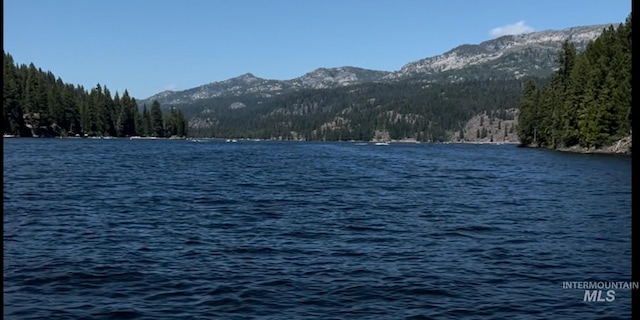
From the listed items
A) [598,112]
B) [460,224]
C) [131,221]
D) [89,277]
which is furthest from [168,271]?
[598,112]

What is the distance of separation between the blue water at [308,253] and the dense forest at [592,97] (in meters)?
59.7

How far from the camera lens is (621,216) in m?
33.8

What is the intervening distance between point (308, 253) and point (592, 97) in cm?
9576

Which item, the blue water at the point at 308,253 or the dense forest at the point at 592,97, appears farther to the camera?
the dense forest at the point at 592,97

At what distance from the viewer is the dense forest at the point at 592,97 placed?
324 feet

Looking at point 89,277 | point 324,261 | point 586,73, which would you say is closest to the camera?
point 89,277

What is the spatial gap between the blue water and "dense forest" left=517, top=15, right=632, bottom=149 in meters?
59.7

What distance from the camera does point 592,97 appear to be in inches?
4129

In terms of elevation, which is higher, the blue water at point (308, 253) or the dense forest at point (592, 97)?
the dense forest at point (592, 97)

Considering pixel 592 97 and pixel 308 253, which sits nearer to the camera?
pixel 308 253
